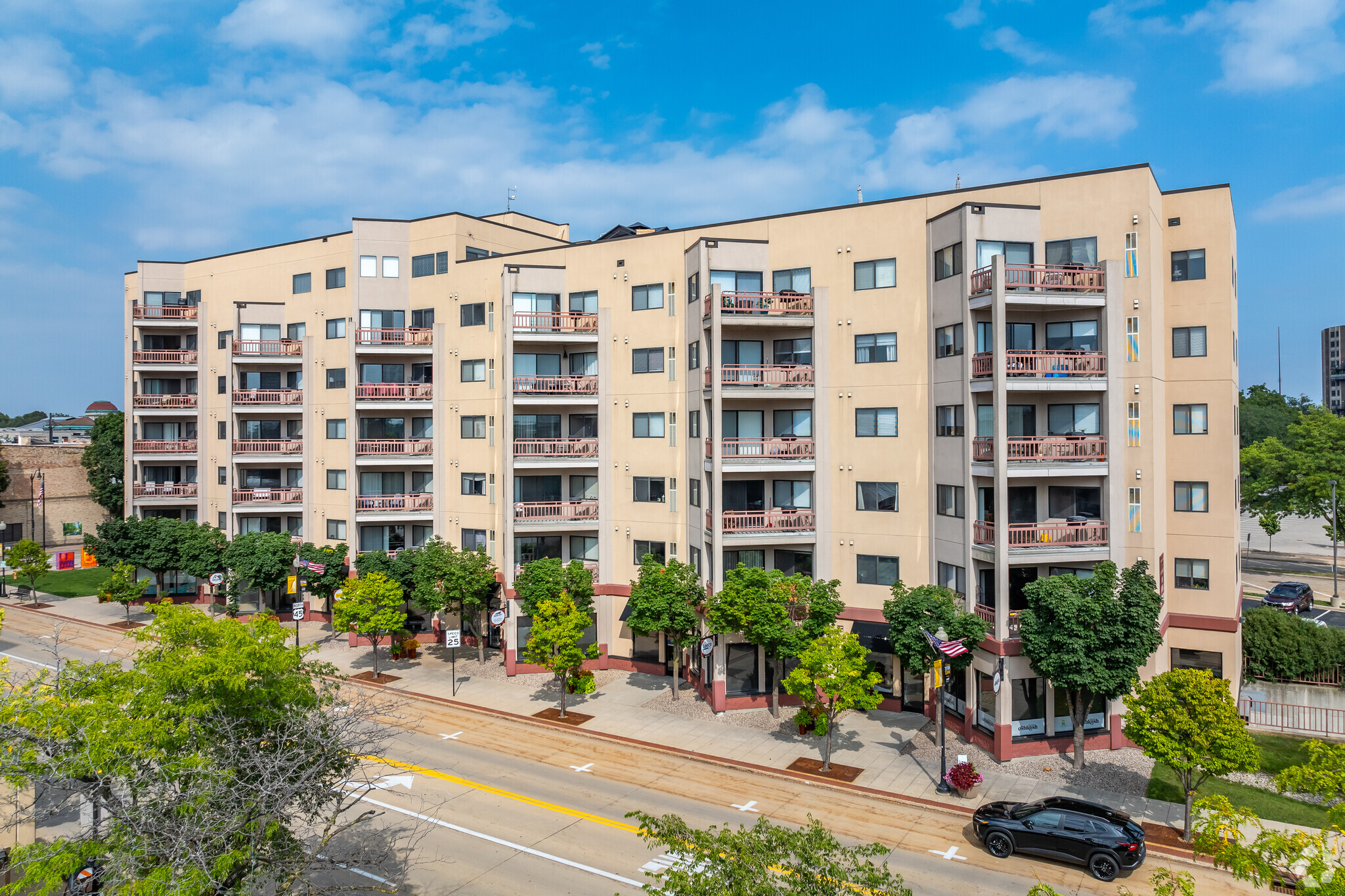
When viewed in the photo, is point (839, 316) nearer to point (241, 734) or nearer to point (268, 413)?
point (241, 734)

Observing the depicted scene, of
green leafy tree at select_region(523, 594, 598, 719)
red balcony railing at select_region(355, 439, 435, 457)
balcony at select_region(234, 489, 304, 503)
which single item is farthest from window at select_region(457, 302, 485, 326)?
green leafy tree at select_region(523, 594, 598, 719)

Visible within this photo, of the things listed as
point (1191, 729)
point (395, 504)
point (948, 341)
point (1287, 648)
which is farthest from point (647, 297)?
point (1287, 648)

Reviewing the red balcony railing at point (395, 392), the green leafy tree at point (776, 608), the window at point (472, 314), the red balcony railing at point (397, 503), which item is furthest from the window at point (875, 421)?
the red balcony railing at point (397, 503)

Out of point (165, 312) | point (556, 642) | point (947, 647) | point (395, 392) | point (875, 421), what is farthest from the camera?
point (165, 312)

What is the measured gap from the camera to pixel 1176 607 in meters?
31.5

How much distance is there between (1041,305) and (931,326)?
4359 millimetres

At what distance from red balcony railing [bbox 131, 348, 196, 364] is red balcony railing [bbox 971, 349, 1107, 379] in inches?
2015

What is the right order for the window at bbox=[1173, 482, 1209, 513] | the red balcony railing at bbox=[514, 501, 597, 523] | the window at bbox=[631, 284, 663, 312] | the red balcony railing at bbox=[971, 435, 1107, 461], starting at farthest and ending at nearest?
1. the red balcony railing at bbox=[514, 501, 597, 523]
2. the window at bbox=[631, 284, 663, 312]
3. the window at bbox=[1173, 482, 1209, 513]
4. the red balcony railing at bbox=[971, 435, 1107, 461]

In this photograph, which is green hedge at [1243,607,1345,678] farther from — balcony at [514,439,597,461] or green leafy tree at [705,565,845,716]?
balcony at [514,439,597,461]

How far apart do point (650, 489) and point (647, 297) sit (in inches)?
378

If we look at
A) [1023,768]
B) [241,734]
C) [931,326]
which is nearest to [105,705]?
[241,734]

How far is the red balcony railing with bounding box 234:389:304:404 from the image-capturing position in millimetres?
49344

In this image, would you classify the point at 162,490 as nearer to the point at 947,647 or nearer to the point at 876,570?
the point at 876,570

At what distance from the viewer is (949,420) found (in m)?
31.8
